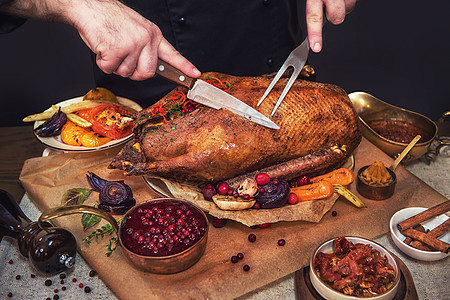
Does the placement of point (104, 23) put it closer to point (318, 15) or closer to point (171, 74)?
point (171, 74)

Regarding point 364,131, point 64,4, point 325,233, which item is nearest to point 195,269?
point 325,233

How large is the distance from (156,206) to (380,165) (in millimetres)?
1160

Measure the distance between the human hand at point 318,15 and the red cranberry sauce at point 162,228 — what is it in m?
0.96

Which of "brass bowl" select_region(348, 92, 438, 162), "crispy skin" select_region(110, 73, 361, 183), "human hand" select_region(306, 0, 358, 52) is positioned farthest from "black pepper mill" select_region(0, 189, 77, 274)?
"brass bowl" select_region(348, 92, 438, 162)

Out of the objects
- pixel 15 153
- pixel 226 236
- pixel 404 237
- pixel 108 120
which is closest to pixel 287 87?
pixel 226 236

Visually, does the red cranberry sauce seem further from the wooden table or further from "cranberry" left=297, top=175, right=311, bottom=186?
the wooden table

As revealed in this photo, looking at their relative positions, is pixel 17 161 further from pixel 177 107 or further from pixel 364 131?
pixel 364 131

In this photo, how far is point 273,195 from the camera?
206 centimetres

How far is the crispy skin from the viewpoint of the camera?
211 cm

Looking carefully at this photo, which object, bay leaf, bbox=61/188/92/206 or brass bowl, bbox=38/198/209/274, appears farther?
bay leaf, bbox=61/188/92/206

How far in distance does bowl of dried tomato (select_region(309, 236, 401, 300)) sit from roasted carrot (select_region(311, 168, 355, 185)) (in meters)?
0.50

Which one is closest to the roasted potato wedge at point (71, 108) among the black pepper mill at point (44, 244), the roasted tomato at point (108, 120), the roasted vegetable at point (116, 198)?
the roasted tomato at point (108, 120)

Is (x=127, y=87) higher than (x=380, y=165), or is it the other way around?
(x=380, y=165)

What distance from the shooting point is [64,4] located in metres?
1.84
